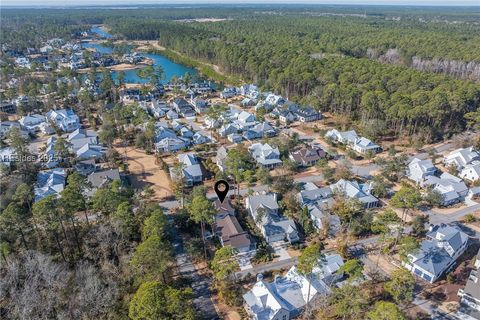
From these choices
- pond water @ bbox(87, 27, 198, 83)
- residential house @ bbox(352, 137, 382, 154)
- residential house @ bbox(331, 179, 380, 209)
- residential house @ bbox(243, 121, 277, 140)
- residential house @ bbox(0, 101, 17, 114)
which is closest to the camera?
residential house @ bbox(331, 179, 380, 209)

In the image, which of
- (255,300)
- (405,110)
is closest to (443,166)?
(405,110)

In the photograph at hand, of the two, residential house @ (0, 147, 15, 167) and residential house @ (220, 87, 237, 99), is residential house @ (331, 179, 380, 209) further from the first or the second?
residential house @ (220, 87, 237, 99)

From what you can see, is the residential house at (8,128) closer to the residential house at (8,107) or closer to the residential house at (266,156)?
the residential house at (8,107)

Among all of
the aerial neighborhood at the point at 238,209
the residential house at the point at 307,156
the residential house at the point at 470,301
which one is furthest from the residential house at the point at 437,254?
the residential house at the point at 307,156

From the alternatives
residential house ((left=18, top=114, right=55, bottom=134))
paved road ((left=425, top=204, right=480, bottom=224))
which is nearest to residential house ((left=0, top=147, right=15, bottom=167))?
residential house ((left=18, top=114, right=55, bottom=134))

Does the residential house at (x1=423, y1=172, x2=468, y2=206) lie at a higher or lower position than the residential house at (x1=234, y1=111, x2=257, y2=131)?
lower

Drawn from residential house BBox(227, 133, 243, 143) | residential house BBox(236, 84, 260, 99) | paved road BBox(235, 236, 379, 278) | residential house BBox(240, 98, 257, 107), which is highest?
residential house BBox(236, 84, 260, 99)

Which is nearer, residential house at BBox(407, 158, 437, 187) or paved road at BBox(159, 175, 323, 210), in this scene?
paved road at BBox(159, 175, 323, 210)

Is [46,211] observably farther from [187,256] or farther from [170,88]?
[170,88]
